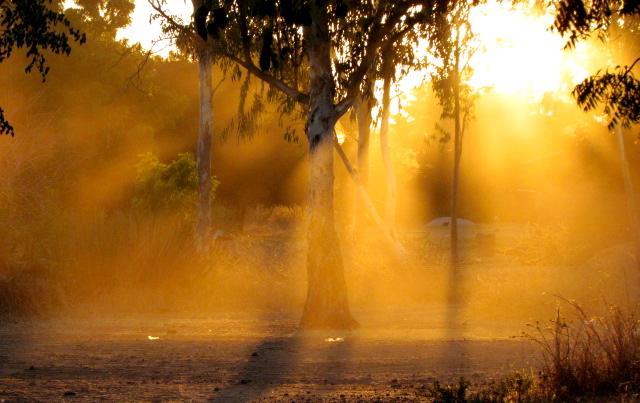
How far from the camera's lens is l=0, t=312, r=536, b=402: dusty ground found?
30.6 feet

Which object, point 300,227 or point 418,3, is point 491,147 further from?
point 418,3

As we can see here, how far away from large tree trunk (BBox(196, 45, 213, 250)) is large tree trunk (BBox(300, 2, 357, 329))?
8.43m

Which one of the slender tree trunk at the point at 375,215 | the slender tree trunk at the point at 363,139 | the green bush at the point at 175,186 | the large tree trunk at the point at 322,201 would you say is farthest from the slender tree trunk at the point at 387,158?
the green bush at the point at 175,186

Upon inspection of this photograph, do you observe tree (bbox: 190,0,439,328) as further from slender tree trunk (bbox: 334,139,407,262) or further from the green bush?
the green bush

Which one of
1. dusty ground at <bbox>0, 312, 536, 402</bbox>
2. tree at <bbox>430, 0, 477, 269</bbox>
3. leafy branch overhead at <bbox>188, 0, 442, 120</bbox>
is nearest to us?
dusty ground at <bbox>0, 312, 536, 402</bbox>

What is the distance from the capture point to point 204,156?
24125 mm

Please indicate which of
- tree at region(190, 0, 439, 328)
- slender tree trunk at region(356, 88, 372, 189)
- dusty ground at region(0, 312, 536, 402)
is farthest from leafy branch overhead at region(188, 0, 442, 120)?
slender tree trunk at region(356, 88, 372, 189)

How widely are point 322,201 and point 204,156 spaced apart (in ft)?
30.8

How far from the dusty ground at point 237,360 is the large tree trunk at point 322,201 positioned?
0.56 metres

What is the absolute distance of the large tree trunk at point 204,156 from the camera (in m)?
24.0

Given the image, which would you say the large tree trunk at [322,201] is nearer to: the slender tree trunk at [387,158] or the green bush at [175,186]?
the slender tree trunk at [387,158]

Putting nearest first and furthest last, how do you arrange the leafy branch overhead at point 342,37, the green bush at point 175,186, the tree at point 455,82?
the leafy branch overhead at point 342,37 < the tree at point 455,82 < the green bush at point 175,186

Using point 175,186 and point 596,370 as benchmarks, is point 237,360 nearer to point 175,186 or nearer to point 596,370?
point 596,370

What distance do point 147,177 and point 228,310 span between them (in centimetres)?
2108
